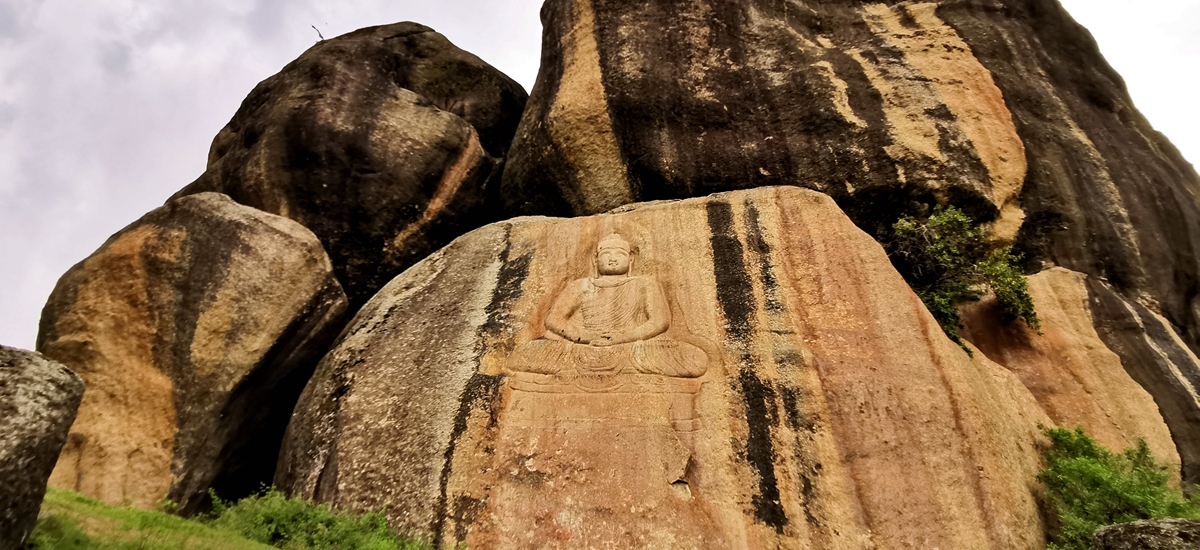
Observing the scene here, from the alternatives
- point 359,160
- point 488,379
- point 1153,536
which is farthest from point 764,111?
point 1153,536

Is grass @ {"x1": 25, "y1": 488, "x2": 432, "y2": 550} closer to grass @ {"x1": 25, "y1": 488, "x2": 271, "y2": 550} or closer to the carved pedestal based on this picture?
grass @ {"x1": 25, "y1": 488, "x2": 271, "y2": 550}

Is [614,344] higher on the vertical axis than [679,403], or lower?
higher

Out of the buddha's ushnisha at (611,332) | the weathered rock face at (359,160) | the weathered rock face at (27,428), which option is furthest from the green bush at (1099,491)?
the weathered rock face at (359,160)

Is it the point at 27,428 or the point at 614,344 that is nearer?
the point at 27,428

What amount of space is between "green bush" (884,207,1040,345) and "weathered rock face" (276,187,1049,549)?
4.28 feet

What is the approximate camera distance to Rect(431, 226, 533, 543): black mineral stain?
662 centimetres

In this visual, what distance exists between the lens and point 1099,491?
619cm

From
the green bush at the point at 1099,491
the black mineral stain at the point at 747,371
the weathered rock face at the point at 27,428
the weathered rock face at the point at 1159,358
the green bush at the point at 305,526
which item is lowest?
the weathered rock face at the point at 1159,358

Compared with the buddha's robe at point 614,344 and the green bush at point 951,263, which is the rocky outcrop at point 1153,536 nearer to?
the buddha's robe at point 614,344

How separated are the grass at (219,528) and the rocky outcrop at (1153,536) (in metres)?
4.96

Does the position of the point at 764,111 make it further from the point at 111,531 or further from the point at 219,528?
the point at 111,531

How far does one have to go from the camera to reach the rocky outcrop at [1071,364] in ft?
25.1

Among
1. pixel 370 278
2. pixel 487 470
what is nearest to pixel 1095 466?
pixel 487 470

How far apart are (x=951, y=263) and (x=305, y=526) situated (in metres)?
7.65
